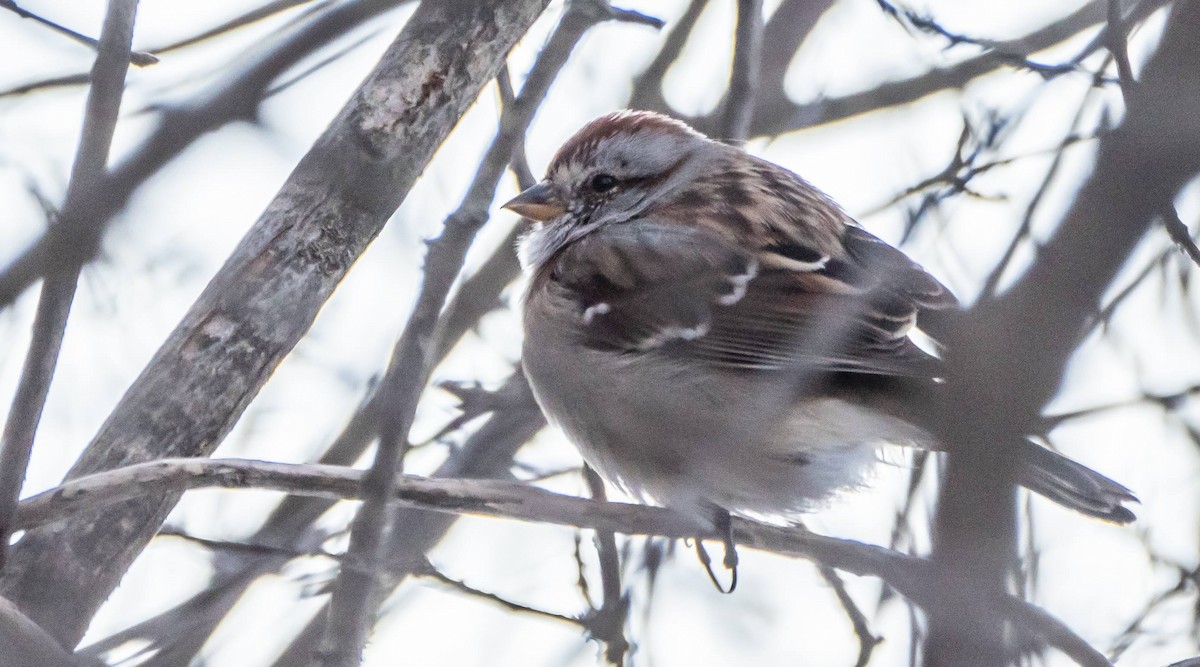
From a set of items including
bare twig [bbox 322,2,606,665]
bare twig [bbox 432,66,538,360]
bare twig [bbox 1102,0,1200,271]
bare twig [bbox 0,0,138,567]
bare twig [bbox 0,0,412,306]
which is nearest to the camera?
bare twig [bbox 0,0,412,306]

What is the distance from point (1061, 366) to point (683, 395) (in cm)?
244

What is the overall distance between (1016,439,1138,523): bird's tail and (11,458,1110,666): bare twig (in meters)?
0.43

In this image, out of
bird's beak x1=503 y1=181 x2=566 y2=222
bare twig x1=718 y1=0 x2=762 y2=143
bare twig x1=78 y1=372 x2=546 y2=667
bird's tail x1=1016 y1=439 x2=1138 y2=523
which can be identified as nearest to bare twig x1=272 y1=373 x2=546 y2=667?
bare twig x1=78 y1=372 x2=546 y2=667

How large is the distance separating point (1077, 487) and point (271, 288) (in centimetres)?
203

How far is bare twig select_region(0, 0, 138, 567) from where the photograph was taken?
6.47 ft

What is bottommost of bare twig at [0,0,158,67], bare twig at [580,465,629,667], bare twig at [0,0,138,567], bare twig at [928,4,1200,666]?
bare twig at [928,4,1200,666]

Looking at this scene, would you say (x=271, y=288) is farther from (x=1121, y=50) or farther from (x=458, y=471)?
(x=1121, y=50)

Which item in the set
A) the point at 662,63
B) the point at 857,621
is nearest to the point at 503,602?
the point at 857,621

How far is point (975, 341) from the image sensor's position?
1366 mm

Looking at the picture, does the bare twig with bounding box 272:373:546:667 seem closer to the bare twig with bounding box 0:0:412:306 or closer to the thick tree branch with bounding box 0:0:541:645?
the thick tree branch with bounding box 0:0:541:645

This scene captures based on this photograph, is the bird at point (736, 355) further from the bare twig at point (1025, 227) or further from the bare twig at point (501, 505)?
the bare twig at point (1025, 227)

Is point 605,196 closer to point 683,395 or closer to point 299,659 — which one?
point 683,395

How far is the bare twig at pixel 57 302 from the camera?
1.97 meters

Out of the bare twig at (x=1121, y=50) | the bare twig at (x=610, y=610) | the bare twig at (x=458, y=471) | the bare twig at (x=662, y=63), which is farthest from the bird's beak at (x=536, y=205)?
the bare twig at (x=1121, y=50)
